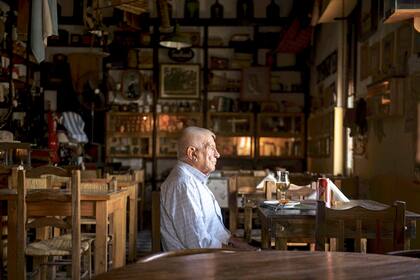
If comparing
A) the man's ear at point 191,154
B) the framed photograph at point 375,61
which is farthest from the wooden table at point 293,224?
the framed photograph at point 375,61

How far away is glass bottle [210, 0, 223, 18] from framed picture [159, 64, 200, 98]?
3.32ft

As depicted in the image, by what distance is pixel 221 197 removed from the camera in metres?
9.25

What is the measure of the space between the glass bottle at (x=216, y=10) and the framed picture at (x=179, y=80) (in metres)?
1.01

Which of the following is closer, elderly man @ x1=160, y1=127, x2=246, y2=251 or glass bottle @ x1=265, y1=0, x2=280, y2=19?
elderly man @ x1=160, y1=127, x2=246, y2=251

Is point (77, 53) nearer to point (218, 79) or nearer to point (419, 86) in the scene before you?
point (218, 79)

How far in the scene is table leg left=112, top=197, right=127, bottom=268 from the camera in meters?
4.80

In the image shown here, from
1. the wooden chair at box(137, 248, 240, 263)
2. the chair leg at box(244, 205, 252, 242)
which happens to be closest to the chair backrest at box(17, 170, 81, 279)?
the chair leg at box(244, 205, 252, 242)

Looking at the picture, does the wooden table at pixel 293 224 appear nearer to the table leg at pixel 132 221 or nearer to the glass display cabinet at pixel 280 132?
the table leg at pixel 132 221

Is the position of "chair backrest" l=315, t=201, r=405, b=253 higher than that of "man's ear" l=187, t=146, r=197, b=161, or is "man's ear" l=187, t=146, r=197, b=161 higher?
"man's ear" l=187, t=146, r=197, b=161

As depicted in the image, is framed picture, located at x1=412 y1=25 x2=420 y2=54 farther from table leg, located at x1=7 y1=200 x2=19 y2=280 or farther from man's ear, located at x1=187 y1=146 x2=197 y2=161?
table leg, located at x1=7 y1=200 x2=19 y2=280

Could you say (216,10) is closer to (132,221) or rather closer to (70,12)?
(70,12)

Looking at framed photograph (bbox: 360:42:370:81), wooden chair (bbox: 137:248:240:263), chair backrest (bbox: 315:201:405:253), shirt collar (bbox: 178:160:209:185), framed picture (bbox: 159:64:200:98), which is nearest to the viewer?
wooden chair (bbox: 137:248:240:263)

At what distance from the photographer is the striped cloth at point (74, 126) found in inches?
400

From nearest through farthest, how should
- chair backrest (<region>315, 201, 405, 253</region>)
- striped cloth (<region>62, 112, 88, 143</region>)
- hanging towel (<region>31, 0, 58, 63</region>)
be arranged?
1. chair backrest (<region>315, 201, 405, 253</region>)
2. hanging towel (<region>31, 0, 58, 63</region>)
3. striped cloth (<region>62, 112, 88, 143</region>)
